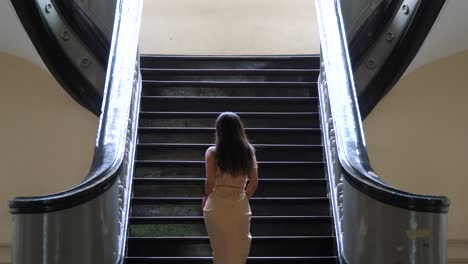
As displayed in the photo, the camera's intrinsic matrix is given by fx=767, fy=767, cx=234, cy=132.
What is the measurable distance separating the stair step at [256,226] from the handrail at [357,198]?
0.80ft

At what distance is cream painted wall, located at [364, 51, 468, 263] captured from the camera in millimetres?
8383

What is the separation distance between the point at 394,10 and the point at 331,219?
2.69 meters

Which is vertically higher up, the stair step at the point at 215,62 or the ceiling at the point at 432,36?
the ceiling at the point at 432,36

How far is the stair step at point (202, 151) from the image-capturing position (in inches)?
277

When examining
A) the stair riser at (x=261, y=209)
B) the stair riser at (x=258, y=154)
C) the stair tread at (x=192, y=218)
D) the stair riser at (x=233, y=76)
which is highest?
the stair riser at (x=233, y=76)

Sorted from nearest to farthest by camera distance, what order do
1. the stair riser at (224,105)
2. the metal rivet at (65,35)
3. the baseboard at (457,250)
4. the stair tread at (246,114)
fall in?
1. the stair tread at (246,114)
2. the stair riser at (224,105)
3. the metal rivet at (65,35)
4. the baseboard at (457,250)

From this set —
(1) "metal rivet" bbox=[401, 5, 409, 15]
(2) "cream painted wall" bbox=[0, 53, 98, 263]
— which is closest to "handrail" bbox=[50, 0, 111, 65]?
(2) "cream painted wall" bbox=[0, 53, 98, 263]

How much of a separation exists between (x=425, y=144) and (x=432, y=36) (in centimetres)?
126

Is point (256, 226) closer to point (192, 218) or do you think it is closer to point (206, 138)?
point (192, 218)

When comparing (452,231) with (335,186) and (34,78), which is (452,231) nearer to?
(335,186)

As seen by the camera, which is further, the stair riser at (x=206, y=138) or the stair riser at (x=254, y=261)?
the stair riser at (x=206, y=138)

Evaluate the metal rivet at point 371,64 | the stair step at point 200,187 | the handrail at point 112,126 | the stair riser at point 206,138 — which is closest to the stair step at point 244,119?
the stair riser at point 206,138

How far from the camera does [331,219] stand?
249 inches

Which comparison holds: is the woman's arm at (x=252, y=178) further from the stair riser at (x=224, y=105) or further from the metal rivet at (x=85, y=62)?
the metal rivet at (x=85, y=62)
